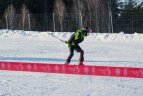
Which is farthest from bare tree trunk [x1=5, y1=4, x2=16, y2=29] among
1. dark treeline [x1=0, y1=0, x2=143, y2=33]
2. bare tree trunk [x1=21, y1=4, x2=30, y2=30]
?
bare tree trunk [x1=21, y1=4, x2=30, y2=30]

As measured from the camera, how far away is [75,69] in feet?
48.2

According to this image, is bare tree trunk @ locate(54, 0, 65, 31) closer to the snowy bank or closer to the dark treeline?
the dark treeline

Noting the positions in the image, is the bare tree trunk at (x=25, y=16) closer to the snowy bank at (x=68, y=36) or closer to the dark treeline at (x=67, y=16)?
the dark treeline at (x=67, y=16)

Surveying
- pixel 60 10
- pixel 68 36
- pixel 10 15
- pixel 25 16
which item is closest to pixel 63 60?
pixel 68 36

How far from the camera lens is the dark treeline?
3938 centimetres

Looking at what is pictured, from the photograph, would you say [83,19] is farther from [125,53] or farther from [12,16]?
[125,53]

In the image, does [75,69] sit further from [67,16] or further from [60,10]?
[60,10]

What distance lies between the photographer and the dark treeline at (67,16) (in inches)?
1550

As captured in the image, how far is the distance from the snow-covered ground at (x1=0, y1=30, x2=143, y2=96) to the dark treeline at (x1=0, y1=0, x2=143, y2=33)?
765cm

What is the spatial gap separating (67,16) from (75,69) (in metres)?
27.6

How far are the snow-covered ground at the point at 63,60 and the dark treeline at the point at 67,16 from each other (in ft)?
25.1

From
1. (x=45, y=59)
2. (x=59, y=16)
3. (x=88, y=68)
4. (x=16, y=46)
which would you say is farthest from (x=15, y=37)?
(x=88, y=68)

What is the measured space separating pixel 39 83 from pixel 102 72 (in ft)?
6.10

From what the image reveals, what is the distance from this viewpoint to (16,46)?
88.1 ft
